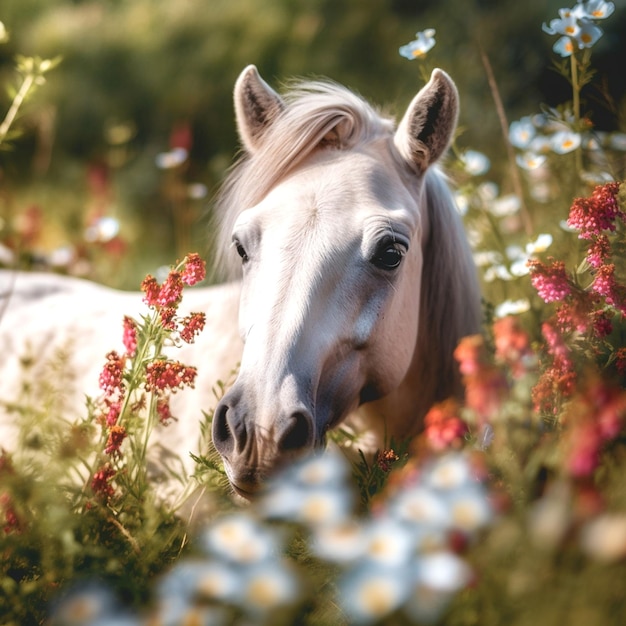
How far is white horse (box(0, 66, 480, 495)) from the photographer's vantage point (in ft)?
5.81

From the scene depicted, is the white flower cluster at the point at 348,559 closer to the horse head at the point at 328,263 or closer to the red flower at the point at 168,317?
the horse head at the point at 328,263

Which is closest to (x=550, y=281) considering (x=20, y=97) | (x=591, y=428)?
(x=591, y=428)

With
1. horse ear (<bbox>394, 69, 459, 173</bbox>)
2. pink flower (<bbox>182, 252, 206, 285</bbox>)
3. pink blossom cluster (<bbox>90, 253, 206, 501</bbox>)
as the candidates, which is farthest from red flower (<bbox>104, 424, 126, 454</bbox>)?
horse ear (<bbox>394, 69, 459, 173</bbox>)

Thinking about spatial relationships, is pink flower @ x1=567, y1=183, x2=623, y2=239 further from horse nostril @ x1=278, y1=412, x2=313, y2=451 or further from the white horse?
horse nostril @ x1=278, y1=412, x2=313, y2=451

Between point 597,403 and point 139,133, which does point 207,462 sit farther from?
point 139,133

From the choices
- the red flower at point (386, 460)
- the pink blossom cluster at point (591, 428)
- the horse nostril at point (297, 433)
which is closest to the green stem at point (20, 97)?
the horse nostril at point (297, 433)

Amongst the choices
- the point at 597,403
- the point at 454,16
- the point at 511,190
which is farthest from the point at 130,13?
the point at 597,403

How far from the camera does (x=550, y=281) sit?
76.7 inches

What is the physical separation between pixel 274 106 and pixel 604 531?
1.84 metres

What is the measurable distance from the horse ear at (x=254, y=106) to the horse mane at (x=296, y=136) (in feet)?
0.16

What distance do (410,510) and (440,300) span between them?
5.14ft

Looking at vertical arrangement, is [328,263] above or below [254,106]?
below

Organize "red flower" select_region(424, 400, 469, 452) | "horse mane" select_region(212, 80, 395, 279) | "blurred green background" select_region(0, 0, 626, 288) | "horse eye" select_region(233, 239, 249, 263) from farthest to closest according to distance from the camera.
A: "blurred green background" select_region(0, 0, 626, 288), "horse mane" select_region(212, 80, 395, 279), "horse eye" select_region(233, 239, 249, 263), "red flower" select_region(424, 400, 469, 452)

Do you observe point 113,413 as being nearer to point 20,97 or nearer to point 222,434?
point 222,434
